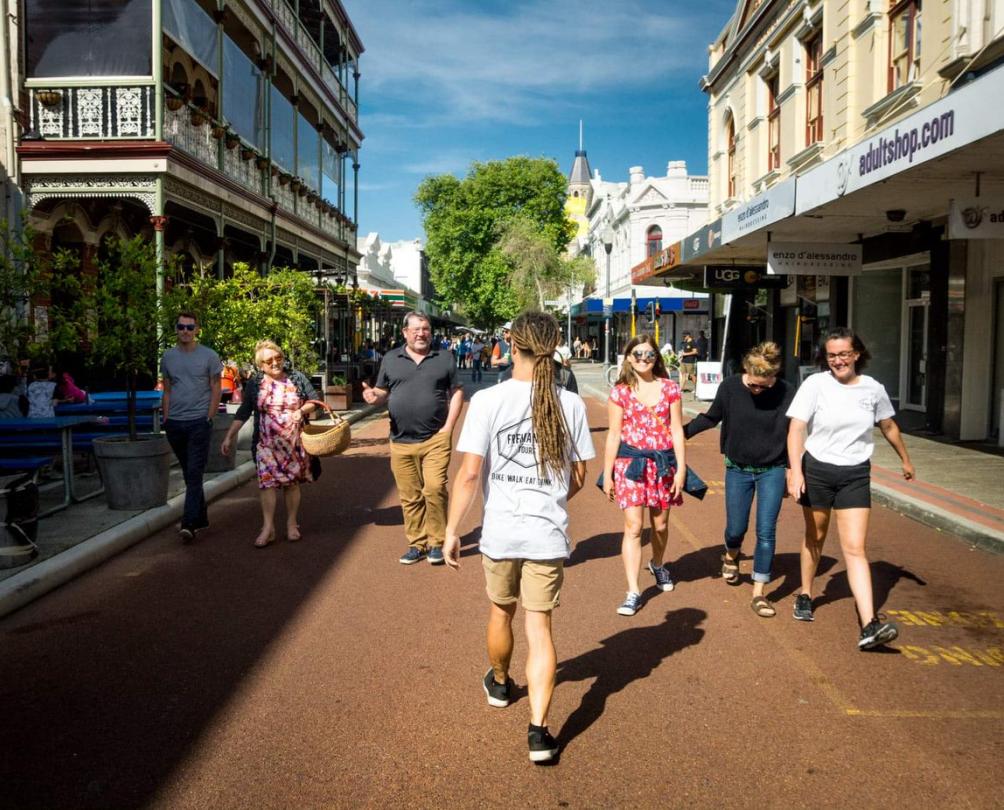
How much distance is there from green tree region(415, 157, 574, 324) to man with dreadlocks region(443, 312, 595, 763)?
50.7m

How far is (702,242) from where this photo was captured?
18.8m

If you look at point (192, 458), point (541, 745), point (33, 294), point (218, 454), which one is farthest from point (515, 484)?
point (218, 454)

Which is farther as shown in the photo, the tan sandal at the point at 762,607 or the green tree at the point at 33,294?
the green tree at the point at 33,294

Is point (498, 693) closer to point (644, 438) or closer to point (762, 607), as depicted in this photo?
point (762, 607)

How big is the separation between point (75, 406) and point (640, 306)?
34.4 metres

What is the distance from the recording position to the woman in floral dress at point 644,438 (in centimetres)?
580

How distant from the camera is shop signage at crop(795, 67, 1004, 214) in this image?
8172 millimetres

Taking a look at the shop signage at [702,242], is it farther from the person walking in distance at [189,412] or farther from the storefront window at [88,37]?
the person walking in distance at [189,412]

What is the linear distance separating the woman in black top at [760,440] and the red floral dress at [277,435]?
3320 mm

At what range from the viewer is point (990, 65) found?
40.3 feet

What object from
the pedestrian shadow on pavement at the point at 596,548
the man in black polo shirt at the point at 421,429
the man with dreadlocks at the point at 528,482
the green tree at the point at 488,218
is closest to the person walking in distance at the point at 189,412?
the man in black polo shirt at the point at 421,429

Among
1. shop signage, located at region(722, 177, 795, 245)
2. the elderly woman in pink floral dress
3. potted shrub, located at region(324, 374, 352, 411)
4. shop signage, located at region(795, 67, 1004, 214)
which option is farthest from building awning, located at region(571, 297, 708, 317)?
the elderly woman in pink floral dress

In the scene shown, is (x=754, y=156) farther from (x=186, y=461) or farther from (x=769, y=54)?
(x=186, y=461)

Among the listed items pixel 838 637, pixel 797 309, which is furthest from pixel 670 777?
pixel 797 309
